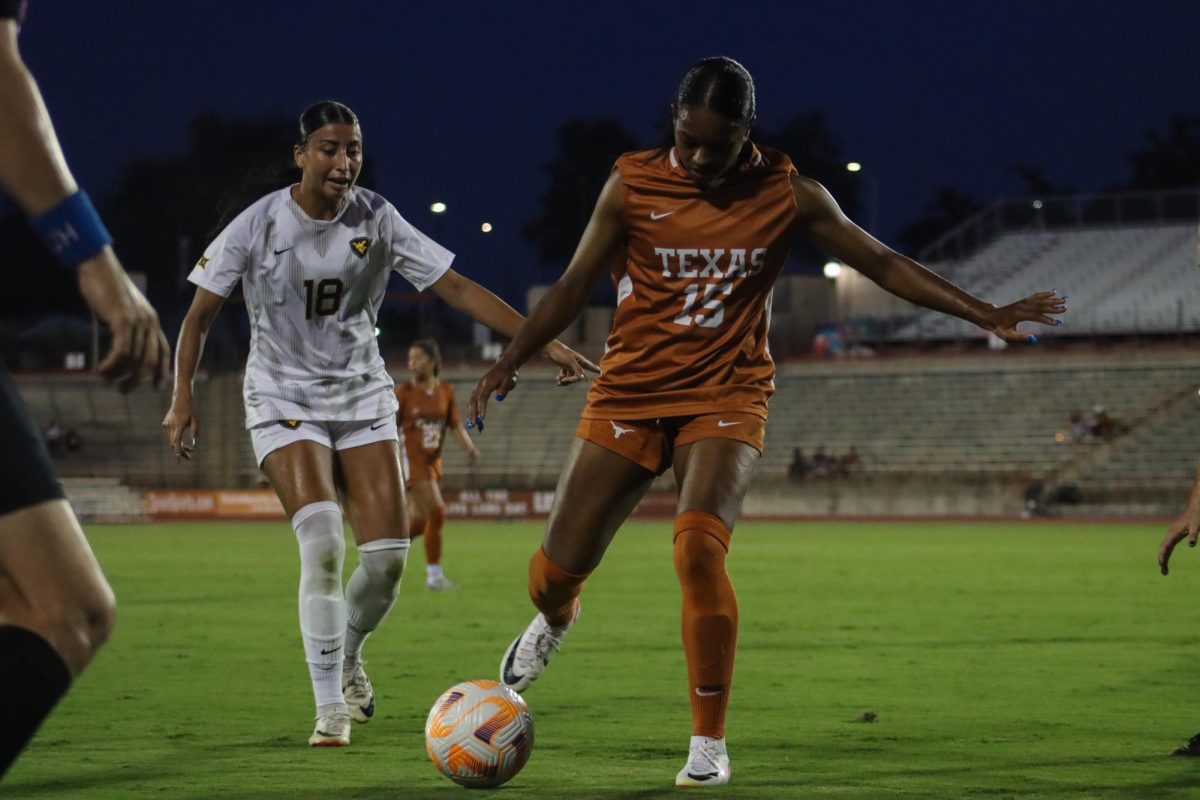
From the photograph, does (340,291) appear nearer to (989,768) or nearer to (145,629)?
(989,768)

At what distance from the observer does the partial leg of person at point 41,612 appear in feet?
12.6

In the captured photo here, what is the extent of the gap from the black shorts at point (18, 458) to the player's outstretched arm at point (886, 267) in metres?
3.63

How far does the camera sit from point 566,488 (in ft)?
23.6

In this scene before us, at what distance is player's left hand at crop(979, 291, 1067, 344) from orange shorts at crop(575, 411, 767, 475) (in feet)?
3.23

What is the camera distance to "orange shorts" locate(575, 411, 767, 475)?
6.93 m

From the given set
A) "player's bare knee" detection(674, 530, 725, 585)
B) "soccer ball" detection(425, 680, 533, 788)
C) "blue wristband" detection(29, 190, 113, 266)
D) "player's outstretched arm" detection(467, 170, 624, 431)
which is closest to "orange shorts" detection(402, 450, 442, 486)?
"player's outstretched arm" detection(467, 170, 624, 431)

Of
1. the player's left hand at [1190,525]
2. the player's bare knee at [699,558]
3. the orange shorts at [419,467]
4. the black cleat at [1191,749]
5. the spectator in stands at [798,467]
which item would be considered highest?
the player's left hand at [1190,525]

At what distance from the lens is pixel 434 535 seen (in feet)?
61.0

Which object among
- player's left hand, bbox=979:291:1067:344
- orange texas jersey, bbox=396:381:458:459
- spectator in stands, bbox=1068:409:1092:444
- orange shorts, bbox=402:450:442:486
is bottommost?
spectator in stands, bbox=1068:409:1092:444

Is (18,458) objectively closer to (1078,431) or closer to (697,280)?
(697,280)

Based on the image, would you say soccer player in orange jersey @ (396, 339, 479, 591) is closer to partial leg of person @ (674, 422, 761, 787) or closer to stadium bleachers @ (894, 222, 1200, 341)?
partial leg of person @ (674, 422, 761, 787)

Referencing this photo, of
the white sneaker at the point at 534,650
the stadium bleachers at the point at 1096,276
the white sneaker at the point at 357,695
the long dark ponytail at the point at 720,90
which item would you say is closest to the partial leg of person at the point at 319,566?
the white sneaker at the point at 357,695

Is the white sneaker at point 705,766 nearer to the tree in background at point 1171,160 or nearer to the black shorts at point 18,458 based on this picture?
the black shorts at point 18,458

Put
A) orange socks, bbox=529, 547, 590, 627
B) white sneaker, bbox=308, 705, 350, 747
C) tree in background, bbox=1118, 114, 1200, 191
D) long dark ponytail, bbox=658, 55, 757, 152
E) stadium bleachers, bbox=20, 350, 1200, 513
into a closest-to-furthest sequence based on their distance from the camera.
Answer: long dark ponytail, bbox=658, 55, 757, 152
orange socks, bbox=529, 547, 590, 627
white sneaker, bbox=308, 705, 350, 747
stadium bleachers, bbox=20, 350, 1200, 513
tree in background, bbox=1118, 114, 1200, 191
